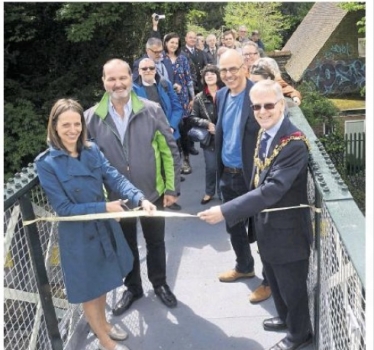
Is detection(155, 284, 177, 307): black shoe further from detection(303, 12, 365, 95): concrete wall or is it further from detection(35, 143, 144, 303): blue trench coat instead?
detection(303, 12, 365, 95): concrete wall

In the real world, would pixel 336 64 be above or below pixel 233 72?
below

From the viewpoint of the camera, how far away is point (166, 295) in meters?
3.95

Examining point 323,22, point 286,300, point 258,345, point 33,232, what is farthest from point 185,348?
point 323,22

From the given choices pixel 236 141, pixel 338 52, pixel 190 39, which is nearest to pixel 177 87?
pixel 190 39

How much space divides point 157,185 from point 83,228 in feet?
2.73

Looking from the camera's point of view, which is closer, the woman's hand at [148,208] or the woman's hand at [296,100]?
the woman's hand at [148,208]

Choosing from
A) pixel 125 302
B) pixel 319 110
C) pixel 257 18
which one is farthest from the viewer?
pixel 257 18

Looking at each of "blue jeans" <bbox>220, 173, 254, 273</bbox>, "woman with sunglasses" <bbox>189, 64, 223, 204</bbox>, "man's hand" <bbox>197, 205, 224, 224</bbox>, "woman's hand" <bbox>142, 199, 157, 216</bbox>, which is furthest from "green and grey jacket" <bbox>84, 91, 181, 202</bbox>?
"woman with sunglasses" <bbox>189, 64, 223, 204</bbox>

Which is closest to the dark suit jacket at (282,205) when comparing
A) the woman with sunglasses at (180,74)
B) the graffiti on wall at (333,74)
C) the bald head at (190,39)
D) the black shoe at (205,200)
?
the black shoe at (205,200)

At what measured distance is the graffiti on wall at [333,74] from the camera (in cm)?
2441

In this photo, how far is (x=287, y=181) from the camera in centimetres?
279

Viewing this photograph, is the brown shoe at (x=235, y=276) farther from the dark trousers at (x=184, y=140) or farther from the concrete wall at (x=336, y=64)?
the concrete wall at (x=336, y=64)

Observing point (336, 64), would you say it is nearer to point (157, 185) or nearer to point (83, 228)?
point (157, 185)

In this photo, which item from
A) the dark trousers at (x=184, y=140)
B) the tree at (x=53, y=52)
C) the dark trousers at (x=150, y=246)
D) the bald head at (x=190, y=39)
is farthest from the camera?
the tree at (x=53, y=52)
